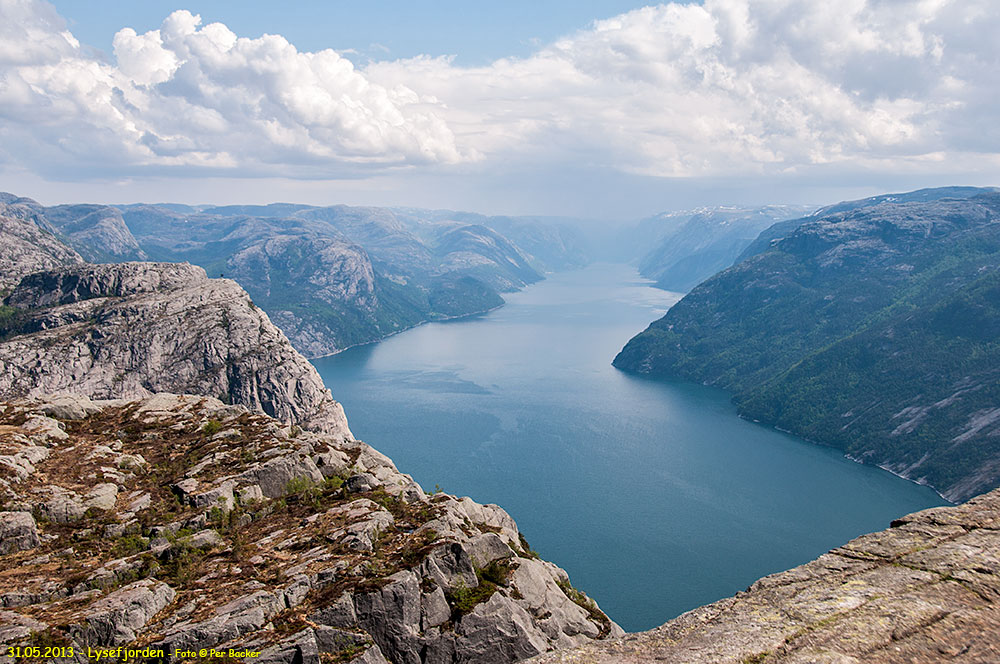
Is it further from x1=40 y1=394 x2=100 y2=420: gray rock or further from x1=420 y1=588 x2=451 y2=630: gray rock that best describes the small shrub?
x1=40 y1=394 x2=100 y2=420: gray rock

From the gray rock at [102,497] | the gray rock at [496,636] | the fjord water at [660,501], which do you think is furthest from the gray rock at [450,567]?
the fjord water at [660,501]

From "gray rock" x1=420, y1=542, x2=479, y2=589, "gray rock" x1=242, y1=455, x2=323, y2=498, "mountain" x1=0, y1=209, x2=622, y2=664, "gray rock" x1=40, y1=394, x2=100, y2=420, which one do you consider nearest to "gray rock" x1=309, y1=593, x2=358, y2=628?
"mountain" x1=0, y1=209, x2=622, y2=664

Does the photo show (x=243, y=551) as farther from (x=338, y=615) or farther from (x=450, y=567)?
(x=450, y=567)

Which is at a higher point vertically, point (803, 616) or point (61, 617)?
point (803, 616)

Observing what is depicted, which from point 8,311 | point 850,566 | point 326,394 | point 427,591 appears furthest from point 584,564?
point 8,311

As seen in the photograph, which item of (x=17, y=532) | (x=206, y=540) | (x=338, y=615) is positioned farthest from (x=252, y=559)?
(x=17, y=532)

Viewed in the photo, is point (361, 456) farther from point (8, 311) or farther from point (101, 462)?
point (8, 311)

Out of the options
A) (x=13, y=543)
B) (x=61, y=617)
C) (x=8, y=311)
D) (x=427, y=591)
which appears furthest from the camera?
(x=8, y=311)
